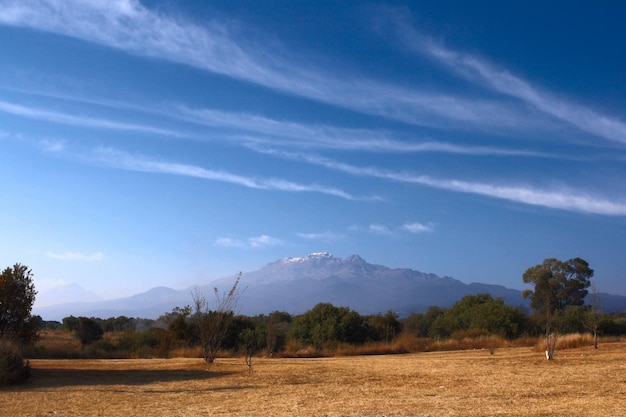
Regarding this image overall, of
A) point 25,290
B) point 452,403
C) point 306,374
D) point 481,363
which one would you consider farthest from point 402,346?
point 452,403

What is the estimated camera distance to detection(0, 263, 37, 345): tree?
19062mm

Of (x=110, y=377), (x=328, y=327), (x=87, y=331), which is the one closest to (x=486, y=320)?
(x=328, y=327)

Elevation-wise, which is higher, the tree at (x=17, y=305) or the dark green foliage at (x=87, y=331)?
the tree at (x=17, y=305)

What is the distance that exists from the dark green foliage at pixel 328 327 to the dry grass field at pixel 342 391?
16.0 metres

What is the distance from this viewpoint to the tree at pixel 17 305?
19.1m

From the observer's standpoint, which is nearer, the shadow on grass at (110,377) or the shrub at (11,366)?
the shrub at (11,366)

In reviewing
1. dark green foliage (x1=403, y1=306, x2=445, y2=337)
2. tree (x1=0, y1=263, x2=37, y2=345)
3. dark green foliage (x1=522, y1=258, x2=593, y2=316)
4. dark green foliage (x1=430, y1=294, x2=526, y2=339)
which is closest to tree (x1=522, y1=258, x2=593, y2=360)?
dark green foliage (x1=522, y1=258, x2=593, y2=316)

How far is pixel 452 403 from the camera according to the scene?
405 inches

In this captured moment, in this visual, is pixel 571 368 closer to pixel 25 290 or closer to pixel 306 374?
pixel 306 374

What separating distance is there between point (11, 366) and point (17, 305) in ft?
14.9

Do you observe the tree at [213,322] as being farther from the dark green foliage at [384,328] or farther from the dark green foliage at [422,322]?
the dark green foliage at [422,322]

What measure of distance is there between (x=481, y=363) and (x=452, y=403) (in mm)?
9048

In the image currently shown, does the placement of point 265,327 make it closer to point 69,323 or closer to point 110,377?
point 110,377

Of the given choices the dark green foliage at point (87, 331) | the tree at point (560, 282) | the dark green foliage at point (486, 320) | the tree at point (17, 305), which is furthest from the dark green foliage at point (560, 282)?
the tree at point (17, 305)
